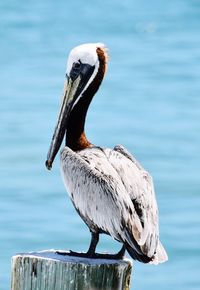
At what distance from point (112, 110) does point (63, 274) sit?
792cm

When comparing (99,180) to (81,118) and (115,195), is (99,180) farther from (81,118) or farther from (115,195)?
(81,118)

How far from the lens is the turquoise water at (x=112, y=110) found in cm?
996

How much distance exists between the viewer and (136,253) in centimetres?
605

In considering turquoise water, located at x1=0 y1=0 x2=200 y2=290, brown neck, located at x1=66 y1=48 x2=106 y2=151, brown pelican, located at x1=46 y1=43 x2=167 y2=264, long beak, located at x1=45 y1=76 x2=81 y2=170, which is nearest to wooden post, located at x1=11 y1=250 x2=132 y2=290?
brown pelican, located at x1=46 y1=43 x2=167 y2=264

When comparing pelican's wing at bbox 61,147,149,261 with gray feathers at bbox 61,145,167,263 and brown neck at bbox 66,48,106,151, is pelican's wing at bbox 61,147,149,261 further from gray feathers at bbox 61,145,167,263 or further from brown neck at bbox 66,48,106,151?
brown neck at bbox 66,48,106,151

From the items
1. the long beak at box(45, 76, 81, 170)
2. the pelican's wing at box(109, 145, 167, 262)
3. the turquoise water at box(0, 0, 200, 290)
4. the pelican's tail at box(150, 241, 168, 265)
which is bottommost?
the pelican's tail at box(150, 241, 168, 265)

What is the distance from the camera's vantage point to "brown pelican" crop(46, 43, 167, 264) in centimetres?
607

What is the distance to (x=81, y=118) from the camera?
6828mm

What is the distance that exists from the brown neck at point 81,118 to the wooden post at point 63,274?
105 centimetres

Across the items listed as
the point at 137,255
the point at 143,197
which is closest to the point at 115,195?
the point at 143,197

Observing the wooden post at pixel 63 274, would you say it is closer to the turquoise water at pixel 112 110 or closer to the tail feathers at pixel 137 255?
the tail feathers at pixel 137 255

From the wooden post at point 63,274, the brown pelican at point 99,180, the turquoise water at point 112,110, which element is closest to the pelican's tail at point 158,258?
the brown pelican at point 99,180

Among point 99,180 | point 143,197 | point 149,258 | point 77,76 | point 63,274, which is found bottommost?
point 63,274

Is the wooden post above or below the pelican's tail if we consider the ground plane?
below
